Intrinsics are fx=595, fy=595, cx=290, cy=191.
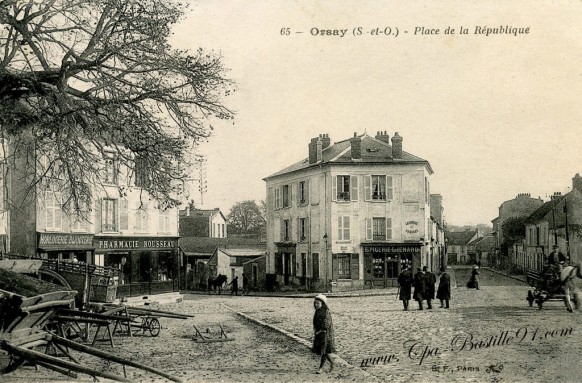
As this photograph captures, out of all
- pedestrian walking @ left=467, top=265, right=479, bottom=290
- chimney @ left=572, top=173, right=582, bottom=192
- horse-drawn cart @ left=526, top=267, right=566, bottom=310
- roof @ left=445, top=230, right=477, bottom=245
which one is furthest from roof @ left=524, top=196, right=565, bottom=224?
roof @ left=445, top=230, right=477, bottom=245

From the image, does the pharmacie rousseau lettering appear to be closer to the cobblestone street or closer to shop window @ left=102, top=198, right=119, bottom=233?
shop window @ left=102, top=198, right=119, bottom=233

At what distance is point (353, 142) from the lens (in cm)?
2934

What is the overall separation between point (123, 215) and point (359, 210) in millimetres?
11586

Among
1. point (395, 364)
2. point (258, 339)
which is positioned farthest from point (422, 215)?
point (395, 364)

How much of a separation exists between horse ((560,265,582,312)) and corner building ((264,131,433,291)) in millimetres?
15011

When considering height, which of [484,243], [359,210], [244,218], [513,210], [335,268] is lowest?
[335,268]

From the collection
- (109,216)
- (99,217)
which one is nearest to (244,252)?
(109,216)

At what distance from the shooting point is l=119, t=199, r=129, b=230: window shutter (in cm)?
2444

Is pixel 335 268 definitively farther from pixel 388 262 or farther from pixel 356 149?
pixel 356 149

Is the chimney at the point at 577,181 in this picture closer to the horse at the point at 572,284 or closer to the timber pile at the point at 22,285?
the horse at the point at 572,284

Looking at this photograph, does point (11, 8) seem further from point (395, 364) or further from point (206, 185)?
point (395, 364)

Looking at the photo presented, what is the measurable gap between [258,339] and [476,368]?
4.92 metres

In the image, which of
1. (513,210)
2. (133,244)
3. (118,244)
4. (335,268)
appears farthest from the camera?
(513,210)

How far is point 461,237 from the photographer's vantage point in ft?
296
